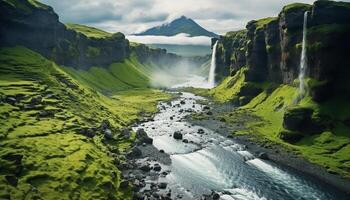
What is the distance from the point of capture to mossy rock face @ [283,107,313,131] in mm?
163875

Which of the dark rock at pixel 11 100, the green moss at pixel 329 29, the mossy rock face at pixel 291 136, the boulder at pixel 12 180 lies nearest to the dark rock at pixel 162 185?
the boulder at pixel 12 180

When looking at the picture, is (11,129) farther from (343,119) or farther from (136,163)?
(343,119)

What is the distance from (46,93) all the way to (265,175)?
106828 mm

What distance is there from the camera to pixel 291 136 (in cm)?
16138

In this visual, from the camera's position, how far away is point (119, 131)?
16900cm

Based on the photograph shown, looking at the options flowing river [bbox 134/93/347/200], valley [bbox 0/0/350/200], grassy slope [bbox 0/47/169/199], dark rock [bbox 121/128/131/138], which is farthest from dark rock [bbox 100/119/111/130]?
flowing river [bbox 134/93/347/200]

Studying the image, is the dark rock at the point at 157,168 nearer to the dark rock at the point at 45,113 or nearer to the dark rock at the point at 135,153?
the dark rock at the point at 135,153

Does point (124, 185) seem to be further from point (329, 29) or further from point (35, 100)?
point (329, 29)

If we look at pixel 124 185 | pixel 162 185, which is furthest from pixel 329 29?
pixel 124 185

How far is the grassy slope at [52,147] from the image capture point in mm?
97688

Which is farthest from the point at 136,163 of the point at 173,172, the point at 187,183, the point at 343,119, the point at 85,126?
the point at 343,119

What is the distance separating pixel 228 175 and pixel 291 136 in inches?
1939

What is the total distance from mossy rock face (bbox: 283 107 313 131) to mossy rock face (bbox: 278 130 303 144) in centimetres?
358

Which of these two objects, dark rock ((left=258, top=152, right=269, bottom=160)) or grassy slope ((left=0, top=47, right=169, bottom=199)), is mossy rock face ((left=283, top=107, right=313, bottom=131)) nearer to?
dark rock ((left=258, top=152, right=269, bottom=160))
